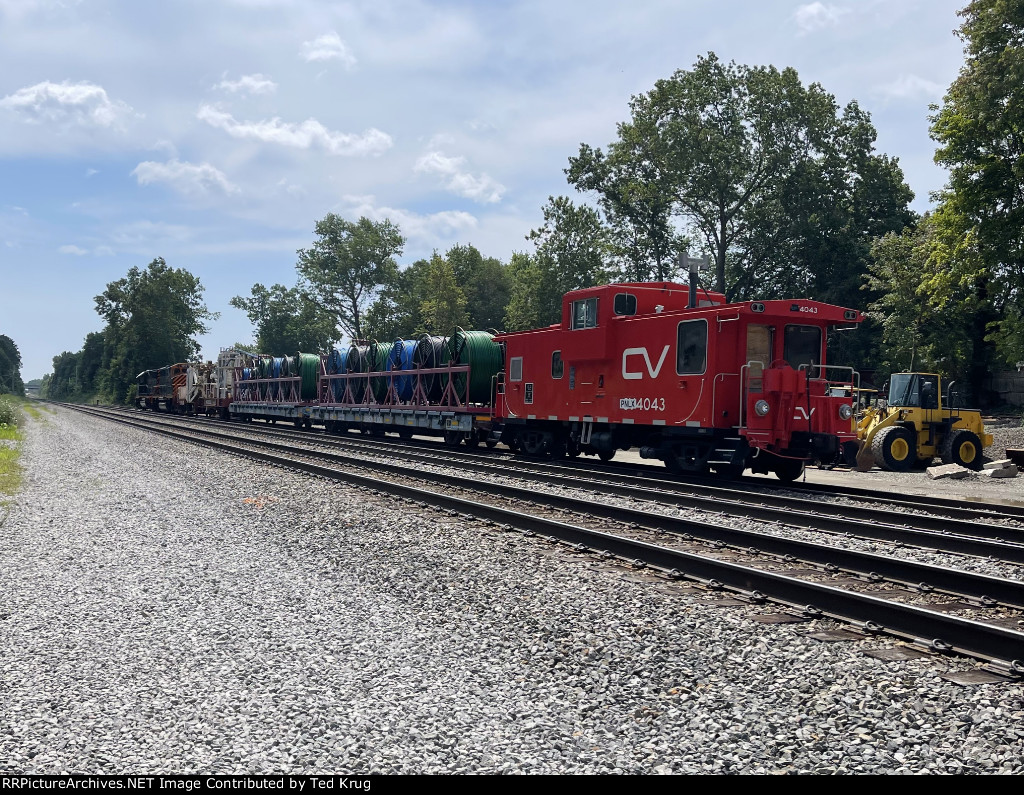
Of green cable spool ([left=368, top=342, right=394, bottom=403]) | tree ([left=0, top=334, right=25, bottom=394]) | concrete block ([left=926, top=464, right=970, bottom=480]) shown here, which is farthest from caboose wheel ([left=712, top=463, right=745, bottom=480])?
tree ([left=0, top=334, right=25, bottom=394])

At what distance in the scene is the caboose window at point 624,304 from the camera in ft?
56.3

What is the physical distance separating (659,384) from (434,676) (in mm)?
11261

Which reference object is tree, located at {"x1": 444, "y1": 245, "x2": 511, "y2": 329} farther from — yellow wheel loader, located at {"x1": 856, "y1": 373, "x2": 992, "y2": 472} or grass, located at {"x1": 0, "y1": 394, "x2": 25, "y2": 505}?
yellow wheel loader, located at {"x1": 856, "y1": 373, "x2": 992, "y2": 472}

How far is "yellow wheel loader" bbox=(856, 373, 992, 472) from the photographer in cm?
1995

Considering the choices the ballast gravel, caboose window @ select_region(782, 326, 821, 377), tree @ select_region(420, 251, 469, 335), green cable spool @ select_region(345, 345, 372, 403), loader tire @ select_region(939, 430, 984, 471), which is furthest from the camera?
tree @ select_region(420, 251, 469, 335)

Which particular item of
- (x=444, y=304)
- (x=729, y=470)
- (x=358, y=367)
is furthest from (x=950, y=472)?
(x=444, y=304)

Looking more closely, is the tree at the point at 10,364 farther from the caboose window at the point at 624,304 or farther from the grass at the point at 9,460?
the caboose window at the point at 624,304

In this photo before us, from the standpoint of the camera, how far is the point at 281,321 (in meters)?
101

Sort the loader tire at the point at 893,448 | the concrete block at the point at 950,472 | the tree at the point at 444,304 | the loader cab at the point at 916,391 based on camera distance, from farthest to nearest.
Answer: the tree at the point at 444,304 < the loader cab at the point at 916,391 < the loader tire at the point at 893,448 < the concrete block at the point at 950,472

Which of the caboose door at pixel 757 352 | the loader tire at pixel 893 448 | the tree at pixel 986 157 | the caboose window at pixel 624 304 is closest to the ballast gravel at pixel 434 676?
the caboose door at pixel 757 352

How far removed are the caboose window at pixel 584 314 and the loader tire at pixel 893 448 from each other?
7567 millimetres

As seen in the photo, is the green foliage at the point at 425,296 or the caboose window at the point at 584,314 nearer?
the caboose window at the point at 584,314

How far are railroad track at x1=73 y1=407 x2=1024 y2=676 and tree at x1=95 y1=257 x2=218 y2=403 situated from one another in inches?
3751

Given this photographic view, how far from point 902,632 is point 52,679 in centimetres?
534
